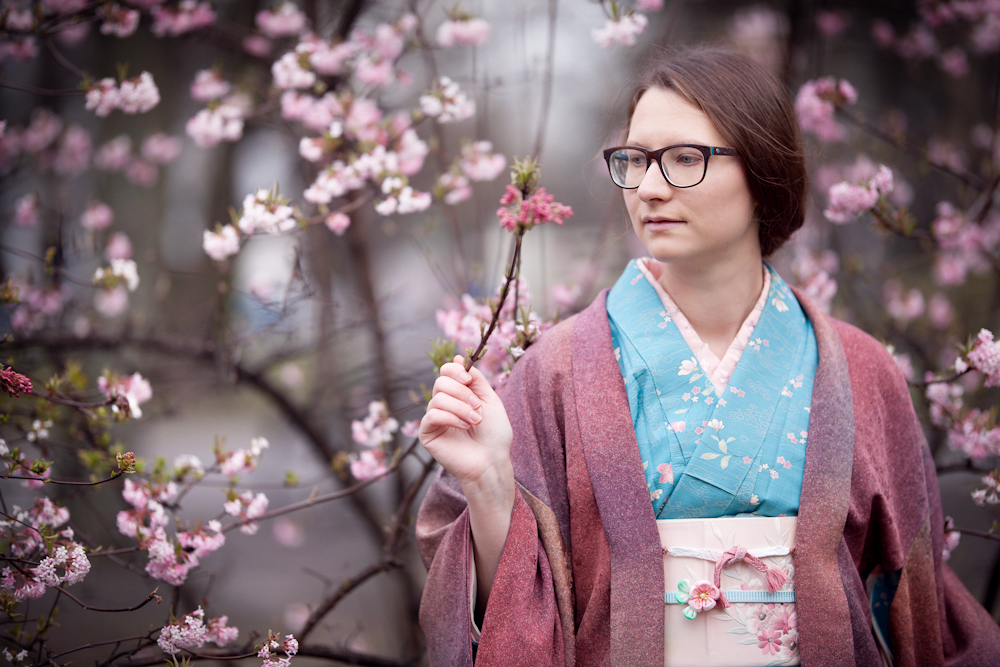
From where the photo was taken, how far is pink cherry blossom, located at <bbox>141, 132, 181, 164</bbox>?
3.49m

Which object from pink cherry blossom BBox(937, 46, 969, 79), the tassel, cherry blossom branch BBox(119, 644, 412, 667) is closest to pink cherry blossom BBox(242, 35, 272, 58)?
cherry blossom branch BBox(119, 644, 412, 667)

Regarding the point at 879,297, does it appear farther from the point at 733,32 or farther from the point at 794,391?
the point at 794,391

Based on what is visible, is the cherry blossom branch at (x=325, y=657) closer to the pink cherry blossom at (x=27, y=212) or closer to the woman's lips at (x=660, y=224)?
the woman's lips at (x=660, y=224)

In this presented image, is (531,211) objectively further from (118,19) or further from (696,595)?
(118,19)

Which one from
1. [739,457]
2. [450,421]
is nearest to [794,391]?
[739,457]

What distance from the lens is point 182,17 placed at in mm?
2529

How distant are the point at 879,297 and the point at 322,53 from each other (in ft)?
10.4

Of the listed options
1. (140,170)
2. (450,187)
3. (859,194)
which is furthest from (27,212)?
(859,194)

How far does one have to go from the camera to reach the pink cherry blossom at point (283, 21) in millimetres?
2590

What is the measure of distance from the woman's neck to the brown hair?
0.14 m

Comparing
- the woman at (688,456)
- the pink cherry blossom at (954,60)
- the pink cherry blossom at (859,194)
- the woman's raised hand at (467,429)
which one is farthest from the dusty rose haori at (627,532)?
the pink cherry blossom at (954,60)

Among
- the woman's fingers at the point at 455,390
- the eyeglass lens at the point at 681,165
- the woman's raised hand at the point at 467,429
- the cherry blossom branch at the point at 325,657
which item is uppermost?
the eyeglass lens at the point at 681,165

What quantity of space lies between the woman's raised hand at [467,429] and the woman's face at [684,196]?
456 millimetres

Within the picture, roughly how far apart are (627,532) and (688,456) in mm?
195
